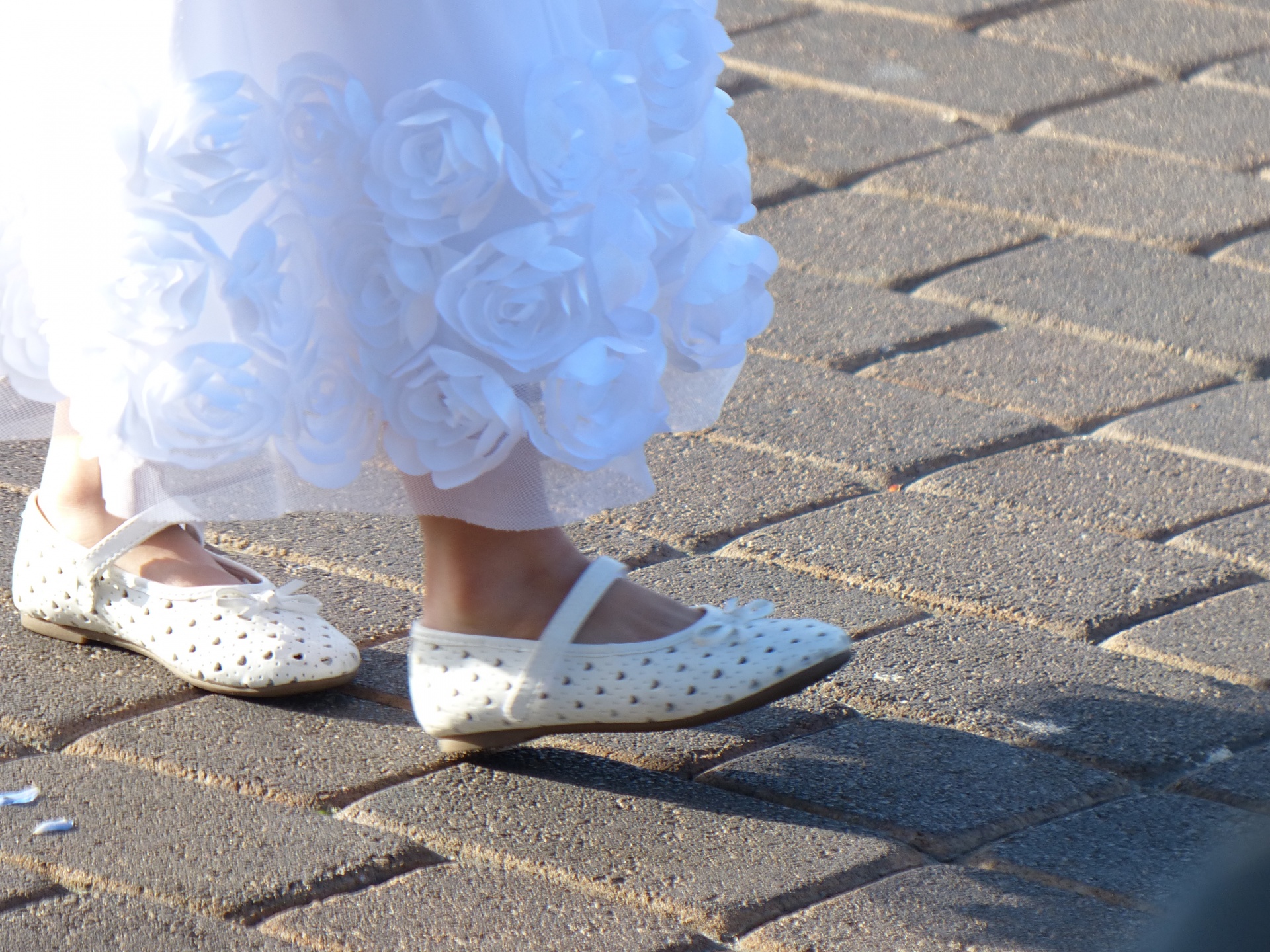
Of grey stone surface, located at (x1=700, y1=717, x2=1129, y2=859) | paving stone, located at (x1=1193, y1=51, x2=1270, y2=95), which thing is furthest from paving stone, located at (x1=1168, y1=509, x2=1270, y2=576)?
paving stone, located at (x1=1193, y1=51, x2=1270, y2=95)

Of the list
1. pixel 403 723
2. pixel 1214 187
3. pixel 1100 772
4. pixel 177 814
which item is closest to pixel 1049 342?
pixel 1214 187

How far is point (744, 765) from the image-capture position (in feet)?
5.41

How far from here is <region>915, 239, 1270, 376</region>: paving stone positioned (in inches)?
99.7

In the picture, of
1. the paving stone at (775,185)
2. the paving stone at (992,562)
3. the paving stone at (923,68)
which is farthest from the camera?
the paving stone at (923,68)

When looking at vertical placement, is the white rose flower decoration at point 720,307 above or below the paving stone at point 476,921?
above

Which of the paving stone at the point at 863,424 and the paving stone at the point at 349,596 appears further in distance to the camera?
the paving stone at the point at 863,424

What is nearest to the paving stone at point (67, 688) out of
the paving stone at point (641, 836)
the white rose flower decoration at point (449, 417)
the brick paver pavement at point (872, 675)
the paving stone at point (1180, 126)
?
the brick paver pavement at point (872, 675)

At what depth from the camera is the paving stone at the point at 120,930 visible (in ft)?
4.51

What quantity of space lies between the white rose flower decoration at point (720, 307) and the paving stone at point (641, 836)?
14.6 inches

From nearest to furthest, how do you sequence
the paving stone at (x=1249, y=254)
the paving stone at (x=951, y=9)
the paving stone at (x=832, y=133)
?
the paving stone at (x=1249, y=254), the paving stone at (x=832, y=133), the paving stone at (x=951, y=9)

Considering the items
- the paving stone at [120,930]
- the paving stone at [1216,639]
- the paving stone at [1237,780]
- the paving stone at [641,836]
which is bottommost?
the paving stone at [1237,780]

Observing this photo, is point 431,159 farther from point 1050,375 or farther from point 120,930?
point 1050,375

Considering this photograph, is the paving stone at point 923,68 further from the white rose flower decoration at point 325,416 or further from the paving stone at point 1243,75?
the white rose flower decoration at point 325,416

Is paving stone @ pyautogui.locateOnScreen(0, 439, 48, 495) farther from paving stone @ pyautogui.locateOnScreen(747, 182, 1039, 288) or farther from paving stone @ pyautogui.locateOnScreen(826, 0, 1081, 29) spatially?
paving stone @ pyautogui.locateOnScreen(826, 0, 1081, 29)
